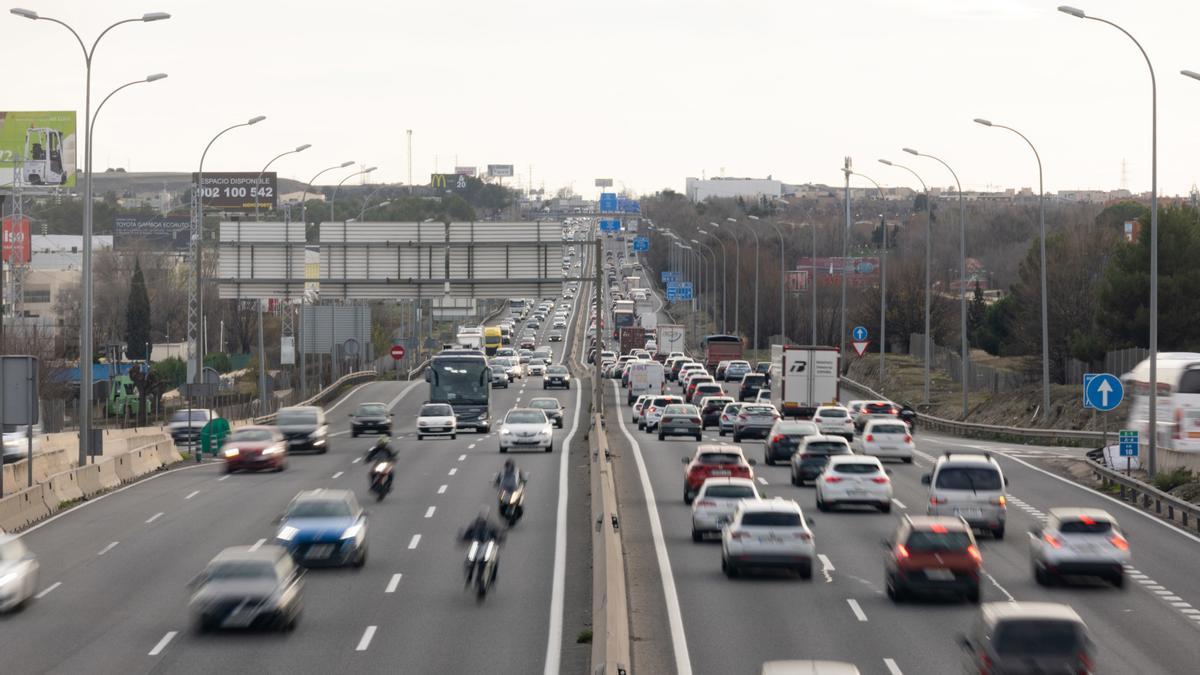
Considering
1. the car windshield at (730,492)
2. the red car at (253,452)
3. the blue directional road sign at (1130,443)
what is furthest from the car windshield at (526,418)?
the car windshield at (730,492)

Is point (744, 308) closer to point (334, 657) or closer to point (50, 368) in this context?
point (50, 368)

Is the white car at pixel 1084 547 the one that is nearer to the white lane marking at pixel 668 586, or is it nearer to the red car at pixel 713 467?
the white lane marking at pixel 668 586

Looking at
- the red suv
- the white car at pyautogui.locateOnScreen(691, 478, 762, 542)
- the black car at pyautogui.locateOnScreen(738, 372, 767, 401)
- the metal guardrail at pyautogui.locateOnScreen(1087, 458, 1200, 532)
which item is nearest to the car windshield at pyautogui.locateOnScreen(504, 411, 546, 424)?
the metal guardrail at pyautogui.locateOnScreen(1087, 458, 1200, 532)

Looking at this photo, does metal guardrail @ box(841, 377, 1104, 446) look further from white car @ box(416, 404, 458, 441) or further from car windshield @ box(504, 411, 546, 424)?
white car @ box(416, 404, 458, 441)

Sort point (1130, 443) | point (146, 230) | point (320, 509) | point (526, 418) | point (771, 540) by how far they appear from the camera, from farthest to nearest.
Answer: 1. point (146, 230)
2. point (526, 418)
3. point (1130, 443)
4. point (320, 509)
5. point (771, 540)

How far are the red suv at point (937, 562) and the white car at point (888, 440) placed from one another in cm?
2338

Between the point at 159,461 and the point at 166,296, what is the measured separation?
98.9 meters

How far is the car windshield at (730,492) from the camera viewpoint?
30.2 m

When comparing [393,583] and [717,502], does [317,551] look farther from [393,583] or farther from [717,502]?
[717,502]

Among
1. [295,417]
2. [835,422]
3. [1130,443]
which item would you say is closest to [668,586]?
[1130,443]

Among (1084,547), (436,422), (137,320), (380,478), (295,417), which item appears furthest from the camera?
(137,320)

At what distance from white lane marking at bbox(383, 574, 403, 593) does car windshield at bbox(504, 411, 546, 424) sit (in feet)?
81.3

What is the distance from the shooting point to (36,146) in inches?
4195

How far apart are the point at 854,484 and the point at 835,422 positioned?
19271mm
